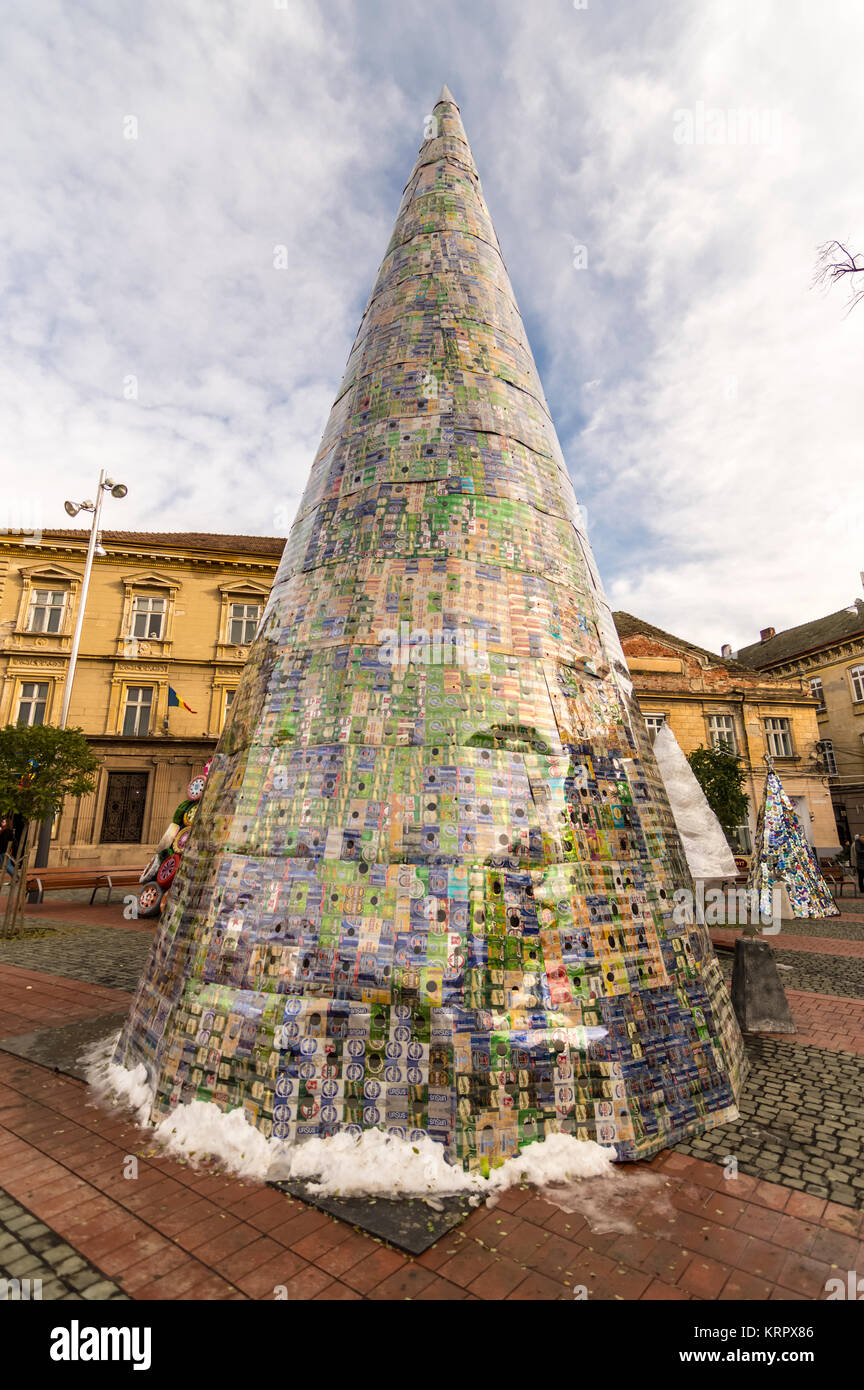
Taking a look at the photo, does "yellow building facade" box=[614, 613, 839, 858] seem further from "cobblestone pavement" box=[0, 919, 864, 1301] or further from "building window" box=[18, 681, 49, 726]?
"cobblestone pavement" box=[0, 919, 864, 1301]

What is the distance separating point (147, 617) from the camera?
74.8 feet

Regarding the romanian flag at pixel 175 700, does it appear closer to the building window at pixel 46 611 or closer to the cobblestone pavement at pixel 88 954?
the building window at pixel 46 611

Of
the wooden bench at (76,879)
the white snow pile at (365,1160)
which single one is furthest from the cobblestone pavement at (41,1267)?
the wooden bench at (76,879)

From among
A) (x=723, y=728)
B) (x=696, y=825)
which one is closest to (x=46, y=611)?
(x=696, y=825)

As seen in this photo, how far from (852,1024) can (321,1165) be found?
519 centimetres

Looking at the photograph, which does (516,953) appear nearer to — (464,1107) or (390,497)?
(464,1107)

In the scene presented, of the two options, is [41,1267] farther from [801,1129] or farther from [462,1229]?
[801,1129]

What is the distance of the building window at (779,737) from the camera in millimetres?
27125

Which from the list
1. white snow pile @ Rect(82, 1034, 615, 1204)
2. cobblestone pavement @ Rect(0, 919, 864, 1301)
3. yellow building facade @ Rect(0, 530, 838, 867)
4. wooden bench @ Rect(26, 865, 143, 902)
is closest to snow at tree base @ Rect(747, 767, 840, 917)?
cobblestone pavement @ Rect(0, 919, 864, 1301)

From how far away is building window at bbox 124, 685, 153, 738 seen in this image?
21.8m

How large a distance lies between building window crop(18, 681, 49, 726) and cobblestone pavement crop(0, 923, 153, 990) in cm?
1327

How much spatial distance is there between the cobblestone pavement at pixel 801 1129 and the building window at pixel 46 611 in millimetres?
24220

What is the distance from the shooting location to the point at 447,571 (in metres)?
3.79
